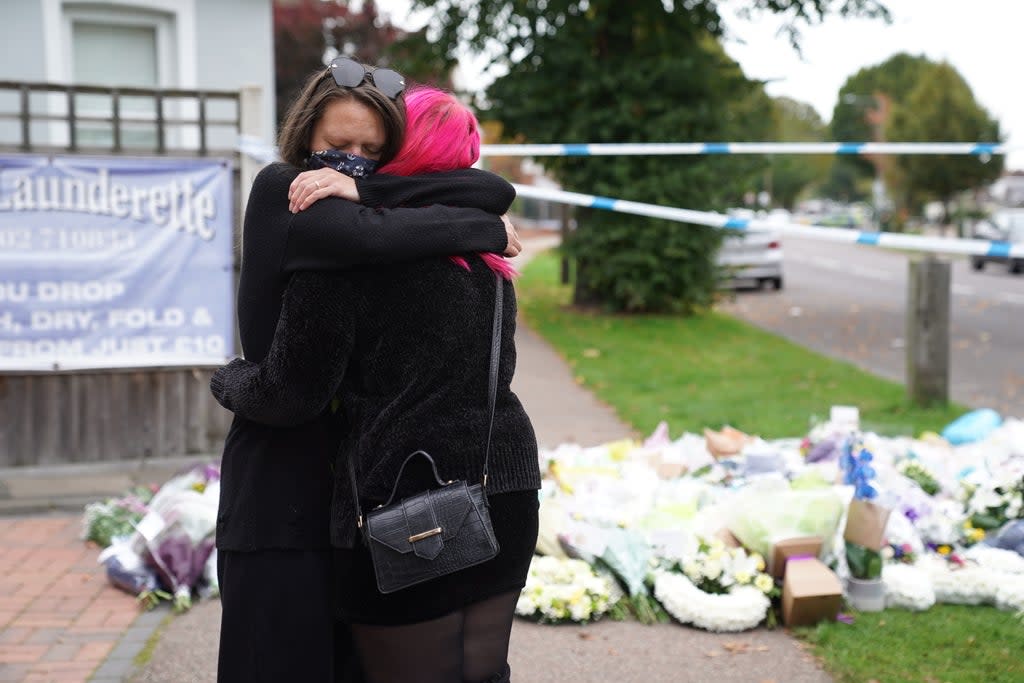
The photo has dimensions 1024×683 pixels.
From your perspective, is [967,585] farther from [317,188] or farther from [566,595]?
[317,188]

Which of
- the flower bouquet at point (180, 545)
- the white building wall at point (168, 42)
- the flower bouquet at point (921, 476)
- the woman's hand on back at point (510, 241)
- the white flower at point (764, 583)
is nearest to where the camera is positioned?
the woman's hand on back at point (510, 241)

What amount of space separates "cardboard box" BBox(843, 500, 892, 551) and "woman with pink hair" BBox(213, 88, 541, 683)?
2.56 meters

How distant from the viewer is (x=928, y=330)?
825 cm

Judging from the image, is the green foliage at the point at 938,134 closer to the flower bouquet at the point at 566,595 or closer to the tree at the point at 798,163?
the tree at the point at 798,163

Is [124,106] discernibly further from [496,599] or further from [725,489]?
[496,599]

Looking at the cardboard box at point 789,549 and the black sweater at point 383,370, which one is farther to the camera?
the cardboard box at point 789,549

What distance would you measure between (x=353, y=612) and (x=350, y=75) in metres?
1.01

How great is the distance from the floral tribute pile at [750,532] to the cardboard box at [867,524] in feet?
0.14

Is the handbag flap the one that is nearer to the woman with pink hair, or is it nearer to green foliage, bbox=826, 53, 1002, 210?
the woman with pink hair

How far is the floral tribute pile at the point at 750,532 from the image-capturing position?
434 centimetres

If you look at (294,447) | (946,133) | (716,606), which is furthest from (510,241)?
(946,133)

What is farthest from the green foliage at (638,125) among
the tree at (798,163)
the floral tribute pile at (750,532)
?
the tree at (798,163)

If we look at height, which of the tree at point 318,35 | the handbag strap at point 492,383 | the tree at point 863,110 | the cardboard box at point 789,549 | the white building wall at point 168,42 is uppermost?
the tree at point 863,110

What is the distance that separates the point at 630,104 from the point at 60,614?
11387 mm
